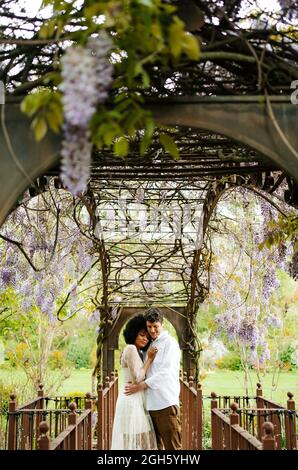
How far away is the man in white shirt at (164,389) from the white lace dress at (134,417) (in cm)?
7

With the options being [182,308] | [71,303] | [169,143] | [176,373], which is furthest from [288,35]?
[71,303]

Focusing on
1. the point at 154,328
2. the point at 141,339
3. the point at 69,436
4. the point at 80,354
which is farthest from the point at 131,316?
the point at 80,354

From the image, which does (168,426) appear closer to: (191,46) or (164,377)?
(164,377)

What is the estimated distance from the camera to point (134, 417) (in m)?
4.30

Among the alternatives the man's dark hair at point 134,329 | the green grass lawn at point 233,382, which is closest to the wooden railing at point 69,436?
the man's dark hair at point 134,329

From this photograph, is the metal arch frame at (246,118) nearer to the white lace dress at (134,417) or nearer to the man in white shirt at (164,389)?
the man in white shirt at (164,389)

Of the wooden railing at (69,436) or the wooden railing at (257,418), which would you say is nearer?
the wooden railing at (69,436)

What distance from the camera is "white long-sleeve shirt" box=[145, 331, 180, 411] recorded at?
417cm

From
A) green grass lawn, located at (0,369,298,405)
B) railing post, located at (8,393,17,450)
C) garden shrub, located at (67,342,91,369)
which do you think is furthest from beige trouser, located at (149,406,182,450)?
garden shrub, located at (67,342,91,369)

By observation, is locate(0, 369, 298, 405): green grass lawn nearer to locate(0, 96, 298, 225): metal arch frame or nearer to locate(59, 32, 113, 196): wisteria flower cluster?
locate(0, 96, 298, 225): metal arch frame

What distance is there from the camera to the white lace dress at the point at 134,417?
4305 mm

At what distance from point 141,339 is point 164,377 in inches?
21.4
